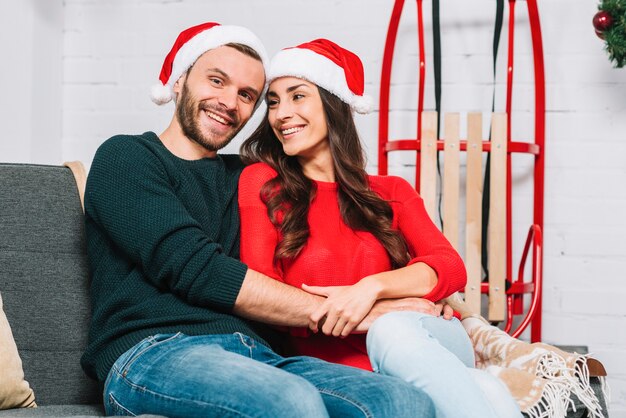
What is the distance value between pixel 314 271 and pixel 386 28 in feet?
3.93

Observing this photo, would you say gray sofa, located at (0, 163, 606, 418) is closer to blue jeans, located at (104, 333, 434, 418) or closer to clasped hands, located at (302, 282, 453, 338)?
blue jeans, located at (104, 333, 434, 418)

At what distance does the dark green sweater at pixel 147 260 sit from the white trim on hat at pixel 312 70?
0.39 metres

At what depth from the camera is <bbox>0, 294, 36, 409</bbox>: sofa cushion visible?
1.59 metres

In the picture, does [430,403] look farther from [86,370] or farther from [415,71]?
[415,71]

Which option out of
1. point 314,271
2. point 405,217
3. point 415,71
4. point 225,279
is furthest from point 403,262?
point 415,71

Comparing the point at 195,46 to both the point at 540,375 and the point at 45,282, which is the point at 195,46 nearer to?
the point at 45,282

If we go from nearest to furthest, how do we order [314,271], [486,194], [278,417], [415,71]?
[278,417], [314,271], [486,194], [415,71]

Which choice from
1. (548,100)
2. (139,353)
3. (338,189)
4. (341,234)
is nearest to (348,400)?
(139,353)

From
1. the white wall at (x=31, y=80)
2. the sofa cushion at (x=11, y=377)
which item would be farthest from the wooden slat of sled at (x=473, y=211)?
the white wall at (x=31, y=80)

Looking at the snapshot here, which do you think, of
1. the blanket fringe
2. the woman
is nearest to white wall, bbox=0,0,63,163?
the woman

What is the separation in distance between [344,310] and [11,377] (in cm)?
71

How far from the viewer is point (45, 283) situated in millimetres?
1776

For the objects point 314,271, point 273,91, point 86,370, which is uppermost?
point 273,91

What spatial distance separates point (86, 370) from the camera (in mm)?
1637
